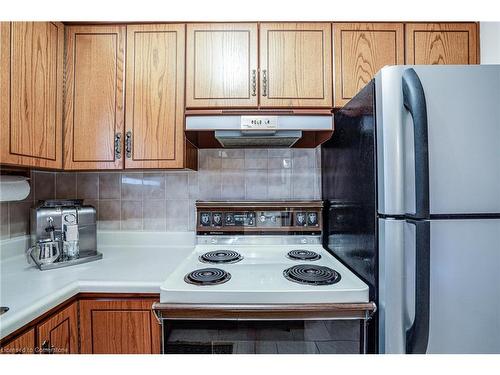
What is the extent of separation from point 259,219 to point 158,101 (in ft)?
2.76

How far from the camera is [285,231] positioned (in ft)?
4.93

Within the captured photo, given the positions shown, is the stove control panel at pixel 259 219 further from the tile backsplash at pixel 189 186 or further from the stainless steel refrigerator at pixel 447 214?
the stainless steel refrigerator at pixel 447 214

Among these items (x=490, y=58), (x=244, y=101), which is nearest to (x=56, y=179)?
(x=244, y=101)

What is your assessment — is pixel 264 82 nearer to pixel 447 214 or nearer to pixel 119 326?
pixel 447 214

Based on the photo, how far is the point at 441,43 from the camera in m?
1.28

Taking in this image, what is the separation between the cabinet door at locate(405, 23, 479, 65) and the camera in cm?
127

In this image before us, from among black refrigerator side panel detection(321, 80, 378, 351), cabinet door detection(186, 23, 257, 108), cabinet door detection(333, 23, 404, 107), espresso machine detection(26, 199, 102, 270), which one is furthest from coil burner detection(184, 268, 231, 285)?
cabinet door detection(333, 23, 404, 107)

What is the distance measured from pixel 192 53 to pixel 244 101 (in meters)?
0.36

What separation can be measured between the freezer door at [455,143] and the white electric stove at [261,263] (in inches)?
Result: 16.3

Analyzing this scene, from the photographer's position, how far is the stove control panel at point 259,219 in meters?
1.50

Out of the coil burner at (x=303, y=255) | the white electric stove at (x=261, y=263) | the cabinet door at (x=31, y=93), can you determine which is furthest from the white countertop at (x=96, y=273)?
the coil burner at (x=303, y=255)

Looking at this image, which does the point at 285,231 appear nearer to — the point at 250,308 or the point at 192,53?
the point at 250,308
